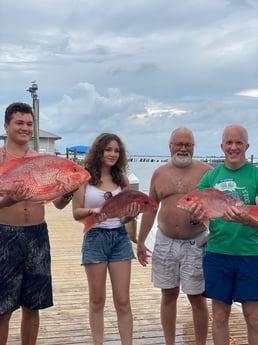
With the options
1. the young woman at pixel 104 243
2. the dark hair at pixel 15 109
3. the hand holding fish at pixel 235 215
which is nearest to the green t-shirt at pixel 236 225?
the hand holding fish at pixel 235 215

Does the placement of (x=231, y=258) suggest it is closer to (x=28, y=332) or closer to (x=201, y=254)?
(x=201, y=254)

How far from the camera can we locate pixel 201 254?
3951 millimetres

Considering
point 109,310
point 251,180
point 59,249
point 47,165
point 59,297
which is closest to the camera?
point 47,165

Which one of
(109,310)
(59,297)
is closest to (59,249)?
(59,297)

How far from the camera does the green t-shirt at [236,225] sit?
346cm

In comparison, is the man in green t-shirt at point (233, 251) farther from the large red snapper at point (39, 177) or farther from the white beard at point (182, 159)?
the large red snapper at point (39, 177)

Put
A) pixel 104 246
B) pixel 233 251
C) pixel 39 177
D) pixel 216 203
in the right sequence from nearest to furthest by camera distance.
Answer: pixel 39 177 < pixel 216 203 < pixel 233 251 < pixel 104 246

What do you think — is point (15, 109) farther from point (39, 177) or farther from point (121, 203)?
point (121, 203)

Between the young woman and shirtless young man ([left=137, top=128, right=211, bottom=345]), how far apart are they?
0.30 meters

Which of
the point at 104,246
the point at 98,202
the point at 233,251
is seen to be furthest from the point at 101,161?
the point at 233,251

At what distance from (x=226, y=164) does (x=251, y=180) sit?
0.23m

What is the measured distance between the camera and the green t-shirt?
346 centimetres

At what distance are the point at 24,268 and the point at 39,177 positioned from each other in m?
0.89

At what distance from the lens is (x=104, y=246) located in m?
3.85
